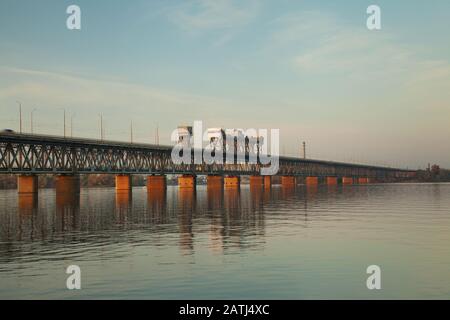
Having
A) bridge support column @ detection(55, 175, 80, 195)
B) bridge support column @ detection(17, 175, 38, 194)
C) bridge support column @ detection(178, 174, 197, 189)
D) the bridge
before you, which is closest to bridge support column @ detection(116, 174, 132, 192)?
the bridge

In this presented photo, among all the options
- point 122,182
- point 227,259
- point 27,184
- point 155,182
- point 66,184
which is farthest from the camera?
point 155,182

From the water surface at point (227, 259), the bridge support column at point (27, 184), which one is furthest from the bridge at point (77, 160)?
the water surface at point (227, 259)

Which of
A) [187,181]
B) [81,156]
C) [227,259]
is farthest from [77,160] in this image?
[227,259]

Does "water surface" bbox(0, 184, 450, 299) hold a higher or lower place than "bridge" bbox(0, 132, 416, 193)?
lower

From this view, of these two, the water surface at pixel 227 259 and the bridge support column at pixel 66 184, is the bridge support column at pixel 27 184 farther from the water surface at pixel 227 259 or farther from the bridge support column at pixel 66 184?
the water surface at pixel 227 259

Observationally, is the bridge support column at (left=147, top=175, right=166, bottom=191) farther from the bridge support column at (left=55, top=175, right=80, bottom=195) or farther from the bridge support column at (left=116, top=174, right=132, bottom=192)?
the bridge support column at (left=55, top=175, right=80, bottom=195)

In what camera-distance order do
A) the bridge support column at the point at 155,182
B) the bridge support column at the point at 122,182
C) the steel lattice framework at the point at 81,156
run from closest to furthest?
the steel lattice framework at the point at 81,156
the bridge support column at the point at 122,182
the bridge support column at the point at 155,182

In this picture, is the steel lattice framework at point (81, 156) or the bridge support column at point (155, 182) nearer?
the steel lattice framework at point (81, 156)

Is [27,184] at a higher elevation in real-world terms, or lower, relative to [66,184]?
higher

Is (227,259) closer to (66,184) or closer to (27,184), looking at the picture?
(27,184)
